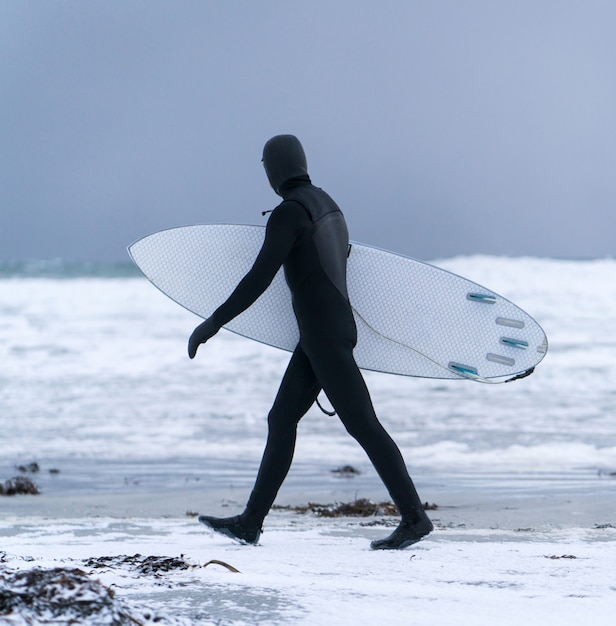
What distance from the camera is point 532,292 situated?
25453mm

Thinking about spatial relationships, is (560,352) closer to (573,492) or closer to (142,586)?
(573,492)

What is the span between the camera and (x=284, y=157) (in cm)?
386

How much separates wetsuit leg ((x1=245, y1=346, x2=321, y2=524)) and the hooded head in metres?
0.72

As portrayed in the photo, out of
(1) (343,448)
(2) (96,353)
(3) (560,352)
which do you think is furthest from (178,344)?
(1) (343,448)

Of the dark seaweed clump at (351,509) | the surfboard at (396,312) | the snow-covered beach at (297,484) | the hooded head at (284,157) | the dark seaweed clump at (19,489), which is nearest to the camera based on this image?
the snow-covered beach at (297,484)

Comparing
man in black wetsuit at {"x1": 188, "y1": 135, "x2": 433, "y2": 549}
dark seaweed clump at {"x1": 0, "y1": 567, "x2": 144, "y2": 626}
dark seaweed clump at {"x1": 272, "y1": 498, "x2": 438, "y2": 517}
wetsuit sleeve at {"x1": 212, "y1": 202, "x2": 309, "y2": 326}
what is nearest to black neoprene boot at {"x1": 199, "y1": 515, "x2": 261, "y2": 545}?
man in black wetsuit at {"x1": 188, "y1": 135, "x2": 433, "y2": 549}

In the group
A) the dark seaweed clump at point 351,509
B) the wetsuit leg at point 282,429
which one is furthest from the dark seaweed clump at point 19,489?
the wetsuit leg at point 282,429

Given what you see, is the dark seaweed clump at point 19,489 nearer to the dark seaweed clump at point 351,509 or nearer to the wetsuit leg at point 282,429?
the dark seaweed clump at point 351,509

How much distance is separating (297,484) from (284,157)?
10.7 feet

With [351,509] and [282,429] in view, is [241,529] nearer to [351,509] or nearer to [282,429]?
[282,429]

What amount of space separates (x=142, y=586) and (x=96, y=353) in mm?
14174

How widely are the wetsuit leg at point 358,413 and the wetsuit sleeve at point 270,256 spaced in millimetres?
334

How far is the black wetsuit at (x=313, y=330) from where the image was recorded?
12.1ft

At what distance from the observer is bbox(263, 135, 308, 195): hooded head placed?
3.86m
